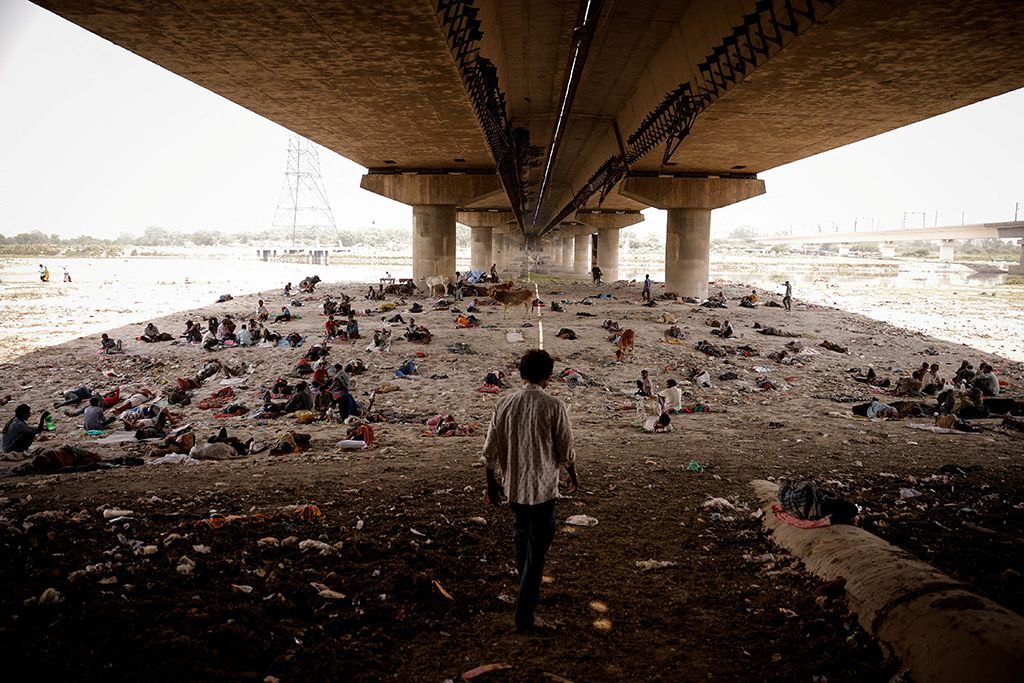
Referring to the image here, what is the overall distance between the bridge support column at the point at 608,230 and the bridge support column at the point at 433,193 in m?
20.9

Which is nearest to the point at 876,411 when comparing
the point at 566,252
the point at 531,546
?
the point at 531,546

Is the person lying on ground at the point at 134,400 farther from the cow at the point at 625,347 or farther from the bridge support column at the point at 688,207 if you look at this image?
the bridge support column at the point at 688,207

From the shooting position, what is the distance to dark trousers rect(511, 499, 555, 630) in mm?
3578

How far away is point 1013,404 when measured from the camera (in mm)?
10758

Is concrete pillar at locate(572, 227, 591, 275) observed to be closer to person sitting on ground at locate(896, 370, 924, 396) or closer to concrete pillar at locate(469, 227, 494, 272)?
concrete pillar at locate(469, 227, 494, 272)

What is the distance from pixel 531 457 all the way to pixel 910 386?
11693mm

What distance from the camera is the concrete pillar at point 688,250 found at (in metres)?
26.2

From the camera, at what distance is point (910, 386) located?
40.7 ft

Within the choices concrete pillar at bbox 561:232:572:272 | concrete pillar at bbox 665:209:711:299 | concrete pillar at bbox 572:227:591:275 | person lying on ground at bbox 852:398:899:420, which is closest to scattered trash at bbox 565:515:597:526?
person lying on ground at bbox 852:398:899:420

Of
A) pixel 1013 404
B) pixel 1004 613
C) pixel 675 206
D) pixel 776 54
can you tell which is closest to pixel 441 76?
pixel 776 54

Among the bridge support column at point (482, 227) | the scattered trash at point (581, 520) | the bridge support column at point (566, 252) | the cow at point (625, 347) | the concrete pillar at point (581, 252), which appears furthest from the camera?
the bridge support column at point (566, 252)

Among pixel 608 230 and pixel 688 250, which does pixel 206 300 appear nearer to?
pixel 688 250

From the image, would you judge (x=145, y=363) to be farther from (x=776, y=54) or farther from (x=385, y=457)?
(x=776, y=54)

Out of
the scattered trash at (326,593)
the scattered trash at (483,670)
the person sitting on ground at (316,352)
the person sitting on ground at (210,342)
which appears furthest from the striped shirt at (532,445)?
the person sitting on ground at (210,342)
